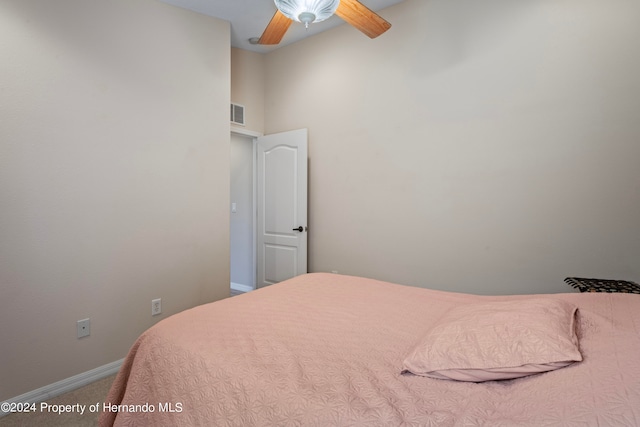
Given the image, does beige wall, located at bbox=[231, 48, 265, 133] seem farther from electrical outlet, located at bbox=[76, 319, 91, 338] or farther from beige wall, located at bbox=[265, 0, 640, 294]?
electrical outlet, located at bbox=[76, 319, 91, 338]

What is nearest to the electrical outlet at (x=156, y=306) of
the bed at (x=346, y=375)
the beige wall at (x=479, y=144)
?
the bed at (x=346, y=375)

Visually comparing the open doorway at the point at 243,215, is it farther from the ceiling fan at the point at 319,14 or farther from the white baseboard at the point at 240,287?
the ceiling fan at the point at 319,14

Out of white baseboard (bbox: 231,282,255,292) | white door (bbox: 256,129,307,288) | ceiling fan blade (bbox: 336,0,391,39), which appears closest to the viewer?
ceiling fan blade (bbox: 336,0,391,39)

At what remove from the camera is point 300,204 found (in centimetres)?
354

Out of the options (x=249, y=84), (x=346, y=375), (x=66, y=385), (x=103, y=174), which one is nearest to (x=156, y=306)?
(x=66, y=385)

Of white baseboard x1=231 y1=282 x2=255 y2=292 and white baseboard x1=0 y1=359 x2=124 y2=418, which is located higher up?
white baseboard x1=231 y1=282 x2=255 y2=292

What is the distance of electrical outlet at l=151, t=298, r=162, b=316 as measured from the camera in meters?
2.64

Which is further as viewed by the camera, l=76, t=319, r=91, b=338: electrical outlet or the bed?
l=76, t=319, r=91, b=338: electrical outlet

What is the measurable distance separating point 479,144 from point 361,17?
4.04ft

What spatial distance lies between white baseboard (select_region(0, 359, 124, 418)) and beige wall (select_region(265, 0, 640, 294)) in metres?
1.94

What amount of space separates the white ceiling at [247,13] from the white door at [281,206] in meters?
0.96

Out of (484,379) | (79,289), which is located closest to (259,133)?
(79,289)

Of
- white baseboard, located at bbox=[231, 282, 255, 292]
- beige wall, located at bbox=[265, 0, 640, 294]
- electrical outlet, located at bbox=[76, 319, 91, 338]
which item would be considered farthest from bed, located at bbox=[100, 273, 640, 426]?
Answer: white baseboard, located at bbox=[231, 282, 255, 292]

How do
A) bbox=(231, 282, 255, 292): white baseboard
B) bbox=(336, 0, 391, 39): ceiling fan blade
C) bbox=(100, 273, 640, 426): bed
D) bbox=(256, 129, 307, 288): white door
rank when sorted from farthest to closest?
1. bbox=(231, 282, 255, 292): white baseboard
2. bbox=(256, 129, 307, 288): white door
3. bbox=(336, 0, 391, 39): ceiling fan blade
4. bbox=(100, 273, 640, 426): bed
